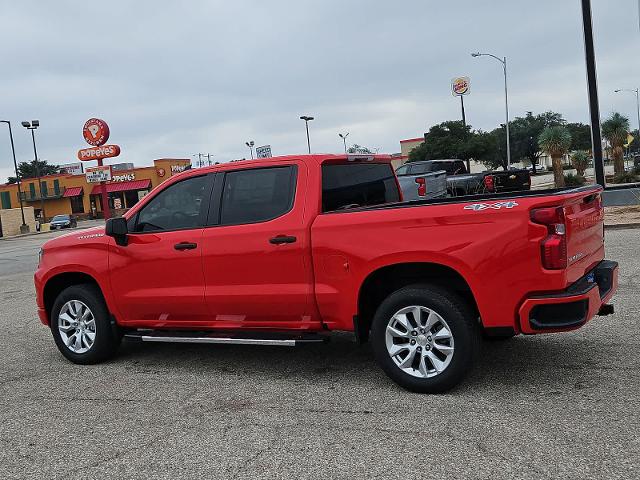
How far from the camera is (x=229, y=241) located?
5.31 meters

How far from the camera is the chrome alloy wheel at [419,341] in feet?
15.0

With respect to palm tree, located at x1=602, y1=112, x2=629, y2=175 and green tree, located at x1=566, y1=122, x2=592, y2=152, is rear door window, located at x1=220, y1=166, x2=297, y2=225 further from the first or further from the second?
green tree, located at x1=566, y1=122, x2=592, y2=152

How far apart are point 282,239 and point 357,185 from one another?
3.31 feet

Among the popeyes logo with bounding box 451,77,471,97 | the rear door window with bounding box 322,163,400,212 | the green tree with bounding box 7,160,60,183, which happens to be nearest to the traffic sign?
the rear door window with bounding box 322,163,400,212

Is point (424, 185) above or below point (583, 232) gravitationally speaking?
above

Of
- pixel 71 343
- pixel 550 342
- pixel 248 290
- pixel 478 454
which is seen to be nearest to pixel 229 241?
pixel 248 290

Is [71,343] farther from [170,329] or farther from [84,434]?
[84,434]

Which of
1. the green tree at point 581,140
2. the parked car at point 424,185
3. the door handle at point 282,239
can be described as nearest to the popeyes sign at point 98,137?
the parked car at point 424,185

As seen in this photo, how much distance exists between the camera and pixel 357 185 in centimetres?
568

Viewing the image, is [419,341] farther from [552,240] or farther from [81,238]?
[81,238]

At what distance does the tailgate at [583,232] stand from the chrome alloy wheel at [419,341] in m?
0.97

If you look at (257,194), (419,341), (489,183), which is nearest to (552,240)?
(419,341)

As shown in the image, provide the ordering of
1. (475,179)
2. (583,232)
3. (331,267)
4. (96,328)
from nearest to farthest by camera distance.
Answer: (583,232), (331,267), (96,328), (475,179)

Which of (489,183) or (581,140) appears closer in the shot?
(489,183)
